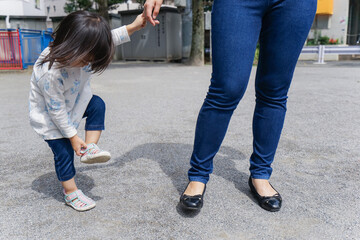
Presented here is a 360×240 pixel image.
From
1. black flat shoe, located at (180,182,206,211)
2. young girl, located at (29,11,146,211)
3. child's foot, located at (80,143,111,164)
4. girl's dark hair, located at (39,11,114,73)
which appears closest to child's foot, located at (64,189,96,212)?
young girl, located at (29,11,146,211)

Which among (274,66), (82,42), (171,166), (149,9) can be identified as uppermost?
(149,9)

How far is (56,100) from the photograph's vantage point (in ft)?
5.30

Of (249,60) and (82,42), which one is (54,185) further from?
(249,60)

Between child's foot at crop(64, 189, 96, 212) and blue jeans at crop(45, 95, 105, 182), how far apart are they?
0.09 m

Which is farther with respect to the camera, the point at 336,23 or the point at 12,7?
the point at 12,7

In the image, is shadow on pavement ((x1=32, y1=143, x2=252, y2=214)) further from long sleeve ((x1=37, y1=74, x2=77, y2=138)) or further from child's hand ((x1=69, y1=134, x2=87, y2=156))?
long sleeve ((x1=37, y1=74, x2=77, y2=138))

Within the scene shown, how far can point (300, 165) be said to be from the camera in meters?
2.43

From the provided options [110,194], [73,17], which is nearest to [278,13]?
[73,17]

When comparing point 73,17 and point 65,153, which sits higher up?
point 73,17

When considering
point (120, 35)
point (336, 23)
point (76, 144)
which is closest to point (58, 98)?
point (76, 144)

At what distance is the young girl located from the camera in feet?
5.20

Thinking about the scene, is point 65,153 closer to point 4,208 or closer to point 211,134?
point 4,208

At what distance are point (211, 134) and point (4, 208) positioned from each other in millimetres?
1123

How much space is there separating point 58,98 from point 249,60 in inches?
35.5
